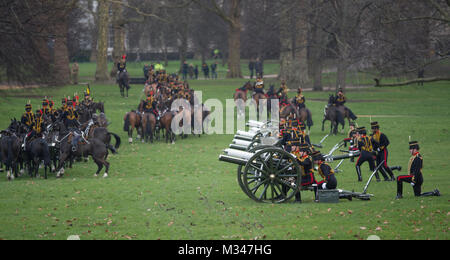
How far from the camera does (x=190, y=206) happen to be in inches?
561

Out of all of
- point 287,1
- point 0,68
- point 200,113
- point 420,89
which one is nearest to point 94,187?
point 0,68

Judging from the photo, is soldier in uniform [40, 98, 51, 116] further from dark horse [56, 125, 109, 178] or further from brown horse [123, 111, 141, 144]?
brown horse [123, 111, 141, 144]

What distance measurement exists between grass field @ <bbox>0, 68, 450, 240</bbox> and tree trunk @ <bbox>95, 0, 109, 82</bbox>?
2625 cm

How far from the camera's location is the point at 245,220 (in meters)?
12.5

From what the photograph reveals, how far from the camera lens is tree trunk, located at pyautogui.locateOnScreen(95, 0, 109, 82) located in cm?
4919

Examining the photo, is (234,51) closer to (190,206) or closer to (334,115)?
(334,115)

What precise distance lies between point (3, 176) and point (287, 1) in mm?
27382

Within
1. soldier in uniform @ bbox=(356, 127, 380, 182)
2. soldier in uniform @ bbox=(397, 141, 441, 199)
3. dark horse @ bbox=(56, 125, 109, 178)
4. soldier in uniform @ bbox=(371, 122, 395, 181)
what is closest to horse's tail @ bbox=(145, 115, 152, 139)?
dark horse @ bbox=(56, 125, 109, 178)

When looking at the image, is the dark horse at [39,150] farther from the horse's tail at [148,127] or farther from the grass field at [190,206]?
the horse's tail at [148,127]

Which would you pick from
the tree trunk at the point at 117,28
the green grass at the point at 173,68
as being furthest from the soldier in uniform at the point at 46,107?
the green grass at the point at 173,68

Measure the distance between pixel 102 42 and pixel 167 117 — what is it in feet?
82.9

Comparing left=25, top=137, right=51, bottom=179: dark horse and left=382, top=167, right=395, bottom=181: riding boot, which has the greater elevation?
left=25, top=137, right=51, bottom=179: dark horse

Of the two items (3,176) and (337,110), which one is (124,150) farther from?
(337,110)

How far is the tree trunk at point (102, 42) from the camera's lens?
161 feet
